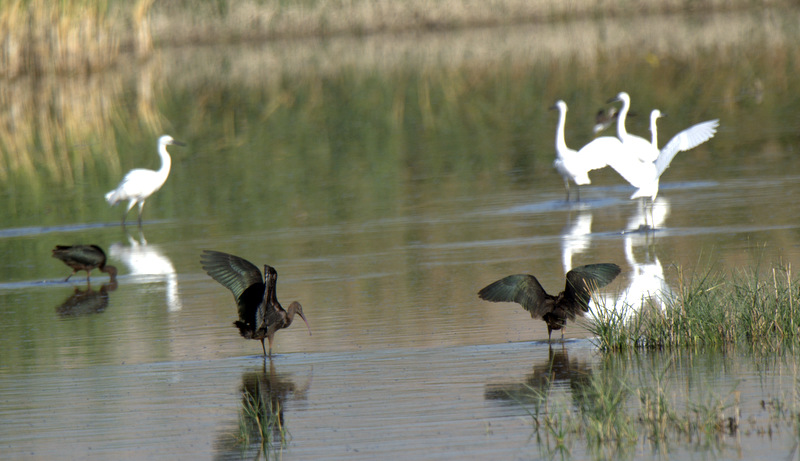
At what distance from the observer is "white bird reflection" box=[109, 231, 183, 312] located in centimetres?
1180

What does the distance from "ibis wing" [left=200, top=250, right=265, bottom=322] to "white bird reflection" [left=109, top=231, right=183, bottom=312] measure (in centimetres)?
282

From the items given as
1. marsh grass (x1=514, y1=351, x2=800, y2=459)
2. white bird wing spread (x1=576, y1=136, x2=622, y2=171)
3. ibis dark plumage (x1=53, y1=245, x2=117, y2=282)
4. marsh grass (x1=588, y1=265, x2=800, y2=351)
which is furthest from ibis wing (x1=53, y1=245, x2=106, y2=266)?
marsh grass (x1=514, y1=351, x2=800, y2=459)

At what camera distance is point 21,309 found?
38.3 feet

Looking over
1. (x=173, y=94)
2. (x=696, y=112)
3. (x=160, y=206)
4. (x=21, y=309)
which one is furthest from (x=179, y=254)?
(x=173, y=94)

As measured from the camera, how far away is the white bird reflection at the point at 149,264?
11.8 metres

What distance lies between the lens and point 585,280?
8094 millimetres

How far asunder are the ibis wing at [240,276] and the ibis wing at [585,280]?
2.20 m

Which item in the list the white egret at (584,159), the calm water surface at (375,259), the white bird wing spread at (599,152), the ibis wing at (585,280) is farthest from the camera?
the white egret at (584,159)

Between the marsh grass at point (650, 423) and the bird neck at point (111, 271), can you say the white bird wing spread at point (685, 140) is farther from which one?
the marsh grass at point (650, 423)

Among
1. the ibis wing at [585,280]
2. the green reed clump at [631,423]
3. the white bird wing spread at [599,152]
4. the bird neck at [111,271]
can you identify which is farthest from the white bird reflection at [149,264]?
the green reed clump at [631,423]

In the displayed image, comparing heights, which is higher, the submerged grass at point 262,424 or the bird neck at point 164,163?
the bird neck at point 164,163

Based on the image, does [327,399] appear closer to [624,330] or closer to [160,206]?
[624,330]

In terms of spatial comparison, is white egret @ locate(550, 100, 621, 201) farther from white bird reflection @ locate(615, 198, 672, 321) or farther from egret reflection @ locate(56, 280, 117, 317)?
egret reflection @ locate(56, 280, 117, 317)

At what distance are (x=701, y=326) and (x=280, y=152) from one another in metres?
17.2
